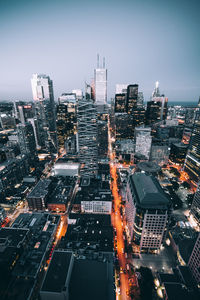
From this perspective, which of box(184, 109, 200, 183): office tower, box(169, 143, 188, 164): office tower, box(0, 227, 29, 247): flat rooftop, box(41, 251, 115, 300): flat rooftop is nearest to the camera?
box(41, 251, 115, 300): flat rooftop

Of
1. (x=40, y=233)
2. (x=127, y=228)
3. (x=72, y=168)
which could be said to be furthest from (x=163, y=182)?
(x=40, y=233)

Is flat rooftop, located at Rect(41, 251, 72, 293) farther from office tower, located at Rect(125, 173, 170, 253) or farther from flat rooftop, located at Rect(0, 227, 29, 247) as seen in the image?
office tower, located at Rect(125, 173, 170, 253)

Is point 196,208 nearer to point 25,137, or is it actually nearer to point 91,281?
point 91,281

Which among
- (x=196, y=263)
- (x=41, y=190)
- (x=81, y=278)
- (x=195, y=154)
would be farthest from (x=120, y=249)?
(x=195, y=154)

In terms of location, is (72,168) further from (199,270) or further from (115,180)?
(199,270)

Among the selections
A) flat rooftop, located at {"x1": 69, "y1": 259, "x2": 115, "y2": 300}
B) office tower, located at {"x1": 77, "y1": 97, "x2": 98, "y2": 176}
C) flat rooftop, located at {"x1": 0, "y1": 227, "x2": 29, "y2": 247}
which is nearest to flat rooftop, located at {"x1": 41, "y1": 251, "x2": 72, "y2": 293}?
flat rooftop, located at {"x1": 69, "y1": 259, "x2": 115, "y2": 300}

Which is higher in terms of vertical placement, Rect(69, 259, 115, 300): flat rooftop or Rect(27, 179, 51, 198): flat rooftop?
Rect(27, 179, 51, 198): flat rooftop

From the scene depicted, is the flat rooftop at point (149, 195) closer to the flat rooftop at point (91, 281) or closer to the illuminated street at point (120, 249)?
the illuminated street at point (120, 249)
